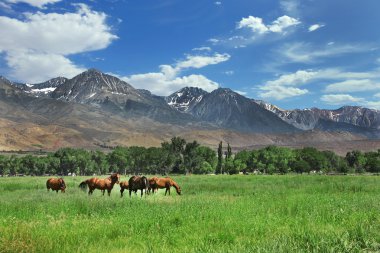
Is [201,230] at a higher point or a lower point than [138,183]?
lower

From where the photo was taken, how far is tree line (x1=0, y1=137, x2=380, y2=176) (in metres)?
158

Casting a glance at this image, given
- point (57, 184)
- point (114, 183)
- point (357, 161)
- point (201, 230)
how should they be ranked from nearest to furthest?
point (201, 230) → point (114, 183) → point (57, 184) → point (357, 161)

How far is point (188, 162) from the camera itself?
157m

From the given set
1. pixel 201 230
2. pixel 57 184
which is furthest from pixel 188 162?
pixel 201 230

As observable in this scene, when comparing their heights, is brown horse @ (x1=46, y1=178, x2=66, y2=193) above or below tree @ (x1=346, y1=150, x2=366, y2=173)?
below

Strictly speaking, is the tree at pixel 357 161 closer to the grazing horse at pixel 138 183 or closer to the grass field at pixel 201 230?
the grazing horse at pixel 138 183

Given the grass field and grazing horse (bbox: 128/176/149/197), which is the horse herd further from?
the grass field

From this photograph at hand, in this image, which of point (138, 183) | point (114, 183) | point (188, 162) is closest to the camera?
point (114, 183)

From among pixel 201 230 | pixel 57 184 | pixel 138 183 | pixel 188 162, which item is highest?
A: pixel 188 162

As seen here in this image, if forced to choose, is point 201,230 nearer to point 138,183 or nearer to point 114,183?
point 114,183

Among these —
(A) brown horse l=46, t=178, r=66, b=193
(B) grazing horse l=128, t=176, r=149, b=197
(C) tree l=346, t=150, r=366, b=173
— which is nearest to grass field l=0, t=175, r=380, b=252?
(B) grazing horse l=128, t=176, r=149, b=197

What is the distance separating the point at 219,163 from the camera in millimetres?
167375

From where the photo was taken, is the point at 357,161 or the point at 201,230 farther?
the point at 357,161

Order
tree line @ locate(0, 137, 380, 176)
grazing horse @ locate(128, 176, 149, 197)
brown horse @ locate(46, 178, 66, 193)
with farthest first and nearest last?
tree line @ locate(0, 137, 380, 176)
brown horse @ locate(46, 178, 66, 193)
grazing horse @ locate(128, 176, 149, 197)
